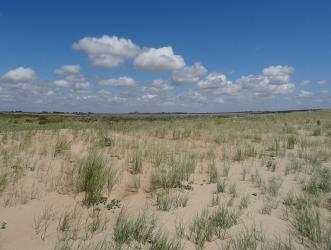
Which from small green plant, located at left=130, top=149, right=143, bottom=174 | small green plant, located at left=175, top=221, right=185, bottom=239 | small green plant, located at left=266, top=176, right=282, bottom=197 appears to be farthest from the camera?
small green plant, located at left=130, top=149, right=143, bottom=174

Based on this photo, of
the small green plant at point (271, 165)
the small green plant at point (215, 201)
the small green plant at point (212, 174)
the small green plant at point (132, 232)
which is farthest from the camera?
the small green plant at point (271, 165)

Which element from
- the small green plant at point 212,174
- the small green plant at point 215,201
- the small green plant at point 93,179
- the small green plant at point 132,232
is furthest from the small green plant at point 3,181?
the small green plant at point 212,174

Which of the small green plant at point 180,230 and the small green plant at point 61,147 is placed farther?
the small green plant at point 61,147

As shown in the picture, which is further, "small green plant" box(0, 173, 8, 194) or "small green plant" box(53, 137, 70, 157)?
"small green plant" box(53, 137, 70, 157)

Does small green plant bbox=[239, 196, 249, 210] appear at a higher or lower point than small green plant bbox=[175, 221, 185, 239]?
higher

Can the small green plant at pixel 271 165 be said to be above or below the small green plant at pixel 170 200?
above

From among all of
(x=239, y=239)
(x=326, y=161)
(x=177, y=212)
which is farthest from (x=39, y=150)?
(x=326, y=161)

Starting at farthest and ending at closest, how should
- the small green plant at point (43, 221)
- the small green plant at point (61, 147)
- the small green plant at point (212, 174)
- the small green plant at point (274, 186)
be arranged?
the small green plant at point (61, 147) < the small green plant at point (212, 174) < the small green plant at point (274, 186) < the small green plant at point (43, 221)

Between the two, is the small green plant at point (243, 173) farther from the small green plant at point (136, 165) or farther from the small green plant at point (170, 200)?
the small green plant at point (136, 165)

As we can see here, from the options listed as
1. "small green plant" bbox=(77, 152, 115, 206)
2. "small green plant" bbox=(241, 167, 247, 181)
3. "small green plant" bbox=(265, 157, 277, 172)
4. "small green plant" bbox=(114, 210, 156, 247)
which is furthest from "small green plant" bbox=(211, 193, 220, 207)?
"small green plant" bbox=(265, 157, 277, 172)

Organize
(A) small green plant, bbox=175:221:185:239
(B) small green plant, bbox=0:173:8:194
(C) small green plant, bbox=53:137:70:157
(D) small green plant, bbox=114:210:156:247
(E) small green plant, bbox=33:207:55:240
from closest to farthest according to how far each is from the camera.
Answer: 1. (D) small green plant, bbox=114:210:156:247
2. (A) small green plant, bbox=175:221:185:239
3. (E) small green plant, bbox=33:207:55:240
4. (B) small green plant, bbox=0:173:8:194
5. (C) small green plant, bbox=53:137:70:157

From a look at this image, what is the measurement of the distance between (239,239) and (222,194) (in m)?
2.31

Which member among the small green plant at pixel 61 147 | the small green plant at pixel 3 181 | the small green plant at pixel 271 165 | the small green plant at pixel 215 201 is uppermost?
the small green plant at pixel 61 147

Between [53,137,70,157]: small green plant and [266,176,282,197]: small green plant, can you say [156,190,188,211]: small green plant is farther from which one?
[53,137,70,157]: small green plant
